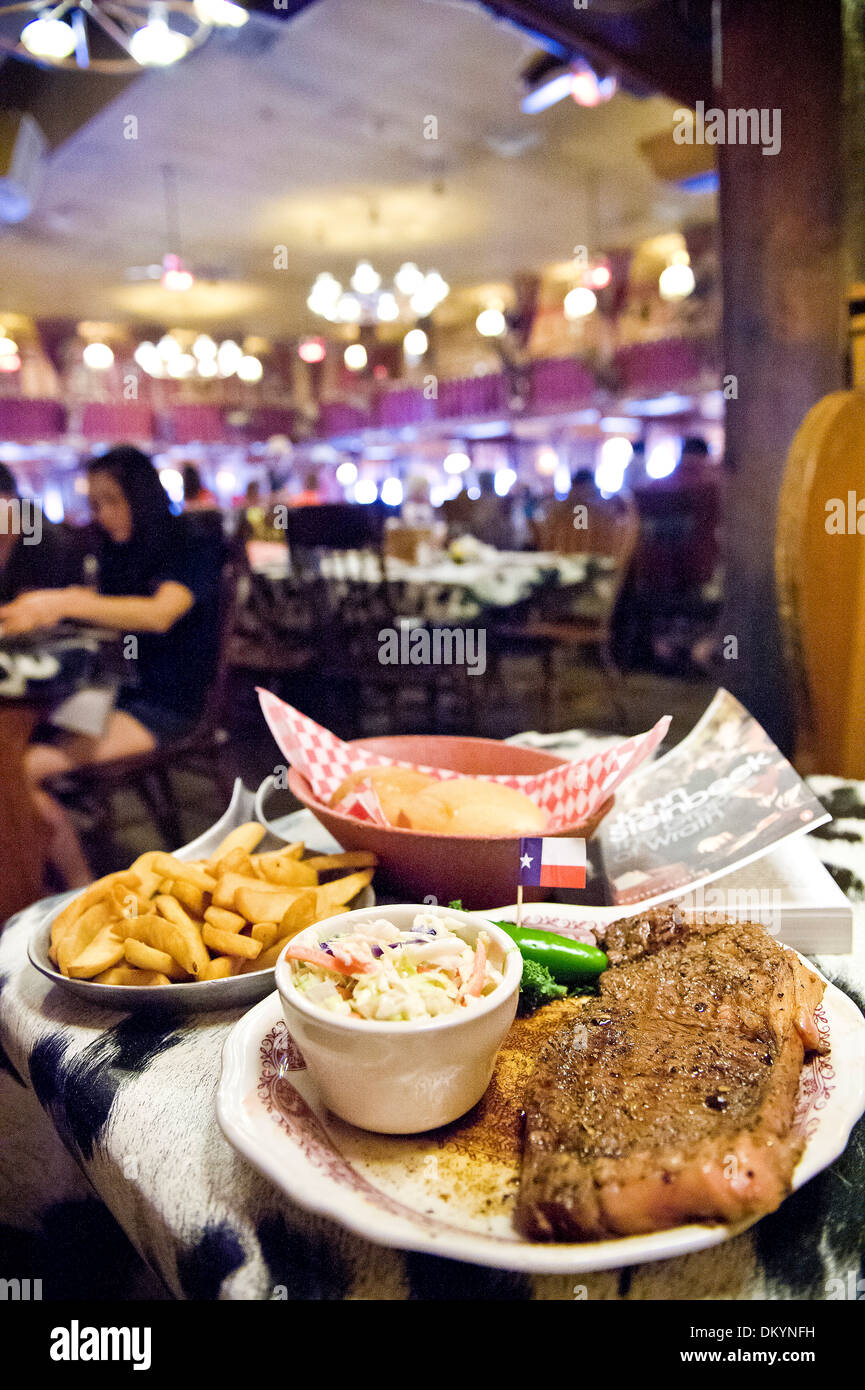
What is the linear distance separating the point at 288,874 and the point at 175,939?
15 cm

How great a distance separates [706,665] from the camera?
290 inches

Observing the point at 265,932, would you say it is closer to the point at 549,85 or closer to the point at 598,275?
the point at 549,85

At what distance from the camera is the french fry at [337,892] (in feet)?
2.88

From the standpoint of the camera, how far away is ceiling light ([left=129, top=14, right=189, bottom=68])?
4391 mm

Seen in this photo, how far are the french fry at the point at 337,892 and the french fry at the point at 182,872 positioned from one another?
12 cm

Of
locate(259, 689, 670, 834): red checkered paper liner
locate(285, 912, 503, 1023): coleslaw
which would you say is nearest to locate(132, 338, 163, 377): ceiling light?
locate(259, 689, 670, 834): red checkered paper liner

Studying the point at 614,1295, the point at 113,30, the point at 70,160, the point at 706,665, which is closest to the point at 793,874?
the point at 614,1295

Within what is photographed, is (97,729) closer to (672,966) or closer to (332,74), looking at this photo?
(672,966)

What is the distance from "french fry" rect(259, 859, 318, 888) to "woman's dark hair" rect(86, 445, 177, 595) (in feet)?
7.68

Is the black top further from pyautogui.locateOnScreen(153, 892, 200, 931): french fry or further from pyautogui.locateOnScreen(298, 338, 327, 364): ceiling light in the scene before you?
pyautogui.locateOnScreen(298, 338, 327, 364): ceiling light

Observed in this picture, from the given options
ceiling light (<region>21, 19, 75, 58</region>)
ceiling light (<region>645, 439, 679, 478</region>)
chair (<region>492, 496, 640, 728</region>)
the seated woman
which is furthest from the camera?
ceiling light (<region>645, 439, 679, 478</region>)

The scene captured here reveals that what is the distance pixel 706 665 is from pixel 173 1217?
722 centimetres

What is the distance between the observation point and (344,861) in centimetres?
97

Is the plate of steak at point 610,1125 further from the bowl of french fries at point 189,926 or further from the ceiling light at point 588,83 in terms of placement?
the ceiling light at point 588,83
